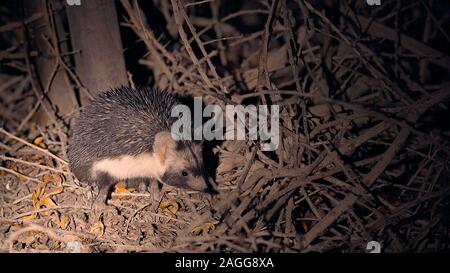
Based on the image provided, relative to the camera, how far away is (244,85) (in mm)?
6391

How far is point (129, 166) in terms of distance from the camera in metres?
4.96

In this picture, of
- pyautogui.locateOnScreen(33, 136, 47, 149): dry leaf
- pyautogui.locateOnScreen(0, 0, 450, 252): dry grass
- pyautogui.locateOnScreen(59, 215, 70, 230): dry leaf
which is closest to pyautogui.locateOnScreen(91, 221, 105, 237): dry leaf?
pyautogui.locateOnScreen(0, 0, 450, 252): dry grass

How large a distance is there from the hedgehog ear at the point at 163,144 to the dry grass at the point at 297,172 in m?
0.49

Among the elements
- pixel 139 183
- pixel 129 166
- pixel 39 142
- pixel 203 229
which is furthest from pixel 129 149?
pixel 39 142

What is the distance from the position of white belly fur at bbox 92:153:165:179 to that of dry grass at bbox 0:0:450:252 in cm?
27

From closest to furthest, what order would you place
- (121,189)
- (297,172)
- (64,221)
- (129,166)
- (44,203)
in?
1. (297,172)
2. (64,221)
3. (44,203)
4. (129,166)
5. (121,189)

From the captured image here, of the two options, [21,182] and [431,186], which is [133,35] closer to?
[21,182]

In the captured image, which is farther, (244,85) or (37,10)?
(244,85)

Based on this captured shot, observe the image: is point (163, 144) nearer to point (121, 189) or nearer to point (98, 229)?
point (121, 189)

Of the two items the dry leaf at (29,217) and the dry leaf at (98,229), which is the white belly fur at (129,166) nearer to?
Result: the dry leaf at (98,229)

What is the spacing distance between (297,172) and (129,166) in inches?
76.7

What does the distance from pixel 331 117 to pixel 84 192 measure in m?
3.17
